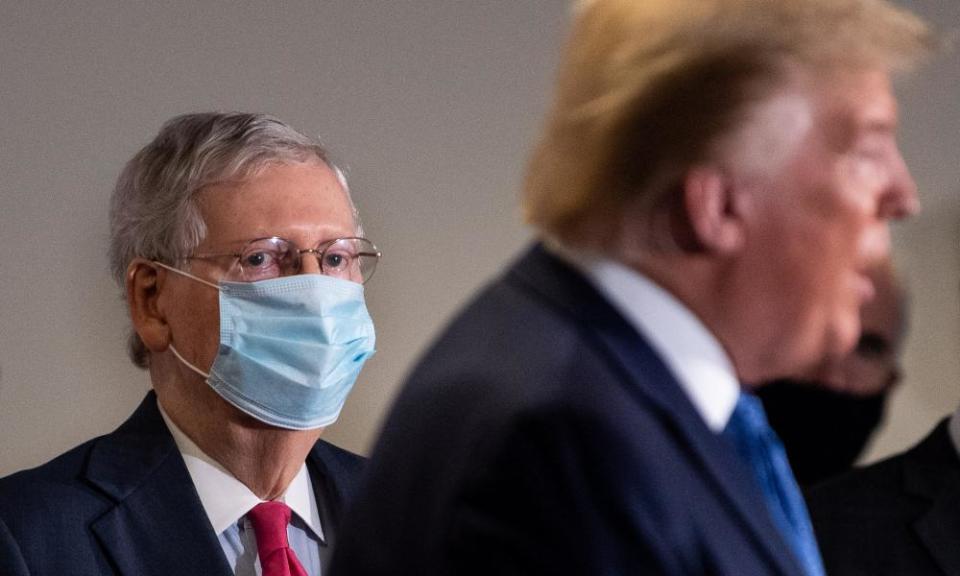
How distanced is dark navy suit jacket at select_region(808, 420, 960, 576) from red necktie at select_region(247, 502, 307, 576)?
2.62 ft

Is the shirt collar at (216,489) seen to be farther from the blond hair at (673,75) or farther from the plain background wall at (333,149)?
the blond hair at (673,75)

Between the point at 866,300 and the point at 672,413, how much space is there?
Answer: 0.67 feet

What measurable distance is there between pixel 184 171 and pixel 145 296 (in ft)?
0.66

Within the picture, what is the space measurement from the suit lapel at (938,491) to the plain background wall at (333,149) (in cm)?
105

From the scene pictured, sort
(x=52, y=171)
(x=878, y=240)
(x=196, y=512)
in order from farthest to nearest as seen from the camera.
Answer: (x=52, y=171) → (x=196, y=512) → (x=878, y=240)

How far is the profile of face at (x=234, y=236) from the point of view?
203cm

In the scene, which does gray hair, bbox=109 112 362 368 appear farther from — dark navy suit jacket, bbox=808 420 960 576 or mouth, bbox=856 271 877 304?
mouth, bbox=856 271 877 304

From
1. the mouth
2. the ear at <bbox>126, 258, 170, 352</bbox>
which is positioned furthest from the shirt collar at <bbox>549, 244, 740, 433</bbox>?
the ear at <bbox>126, 258, 170, 352</bbox>

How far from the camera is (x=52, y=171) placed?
257 cm

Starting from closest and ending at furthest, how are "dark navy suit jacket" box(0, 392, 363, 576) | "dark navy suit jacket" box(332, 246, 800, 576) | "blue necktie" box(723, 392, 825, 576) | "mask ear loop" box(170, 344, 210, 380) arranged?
"dark navy suit jacket" box(332, 246, 800, 576) < "blue necktie" box(723, 392, 825, 576) < "dark navy suit jacket" box(0, 392, 363, 576) < "mask ear loop" box(170, 344, 210, 380)

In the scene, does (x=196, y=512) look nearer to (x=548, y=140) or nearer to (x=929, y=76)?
(x=548, y=140)

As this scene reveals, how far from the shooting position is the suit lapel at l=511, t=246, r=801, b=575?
0.86 m

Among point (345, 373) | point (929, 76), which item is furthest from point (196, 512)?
point (929, 76)

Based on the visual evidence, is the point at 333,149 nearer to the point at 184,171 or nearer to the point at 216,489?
the point at 184,171
